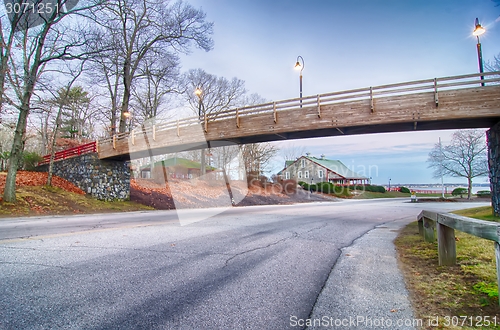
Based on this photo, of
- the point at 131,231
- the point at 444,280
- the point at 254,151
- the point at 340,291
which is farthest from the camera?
the point at 254,151

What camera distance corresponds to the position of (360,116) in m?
11.9

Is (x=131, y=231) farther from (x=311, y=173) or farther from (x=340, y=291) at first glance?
(x=311, y=173)

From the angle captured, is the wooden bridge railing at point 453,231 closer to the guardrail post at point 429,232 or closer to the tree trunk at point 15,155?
the guardrail post at point 429,232

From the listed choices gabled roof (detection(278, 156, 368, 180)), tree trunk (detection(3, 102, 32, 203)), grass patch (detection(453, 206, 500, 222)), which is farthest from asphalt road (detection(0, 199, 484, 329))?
gabled roof (detection(278, 156, 368, 180))

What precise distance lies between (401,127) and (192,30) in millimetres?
17969

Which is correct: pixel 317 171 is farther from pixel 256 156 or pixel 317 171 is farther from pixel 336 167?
pixel 256 156

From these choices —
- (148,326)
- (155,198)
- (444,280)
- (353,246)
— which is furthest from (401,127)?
(155,198)

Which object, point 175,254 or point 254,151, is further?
point 254,151

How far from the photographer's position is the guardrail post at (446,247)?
4258mm

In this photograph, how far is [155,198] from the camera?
20.7 meters

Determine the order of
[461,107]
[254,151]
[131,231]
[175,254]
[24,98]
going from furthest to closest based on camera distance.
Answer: [254,151] → [24,98] → [461,107] → [131,231] → [175,254]

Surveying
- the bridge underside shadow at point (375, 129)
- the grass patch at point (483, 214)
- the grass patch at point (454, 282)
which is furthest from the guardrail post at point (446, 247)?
the bridge underside shadow at point (375, 129)

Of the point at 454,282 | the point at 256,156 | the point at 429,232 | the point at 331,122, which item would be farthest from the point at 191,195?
the point at 454,282

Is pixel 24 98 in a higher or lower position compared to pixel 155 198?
higher
